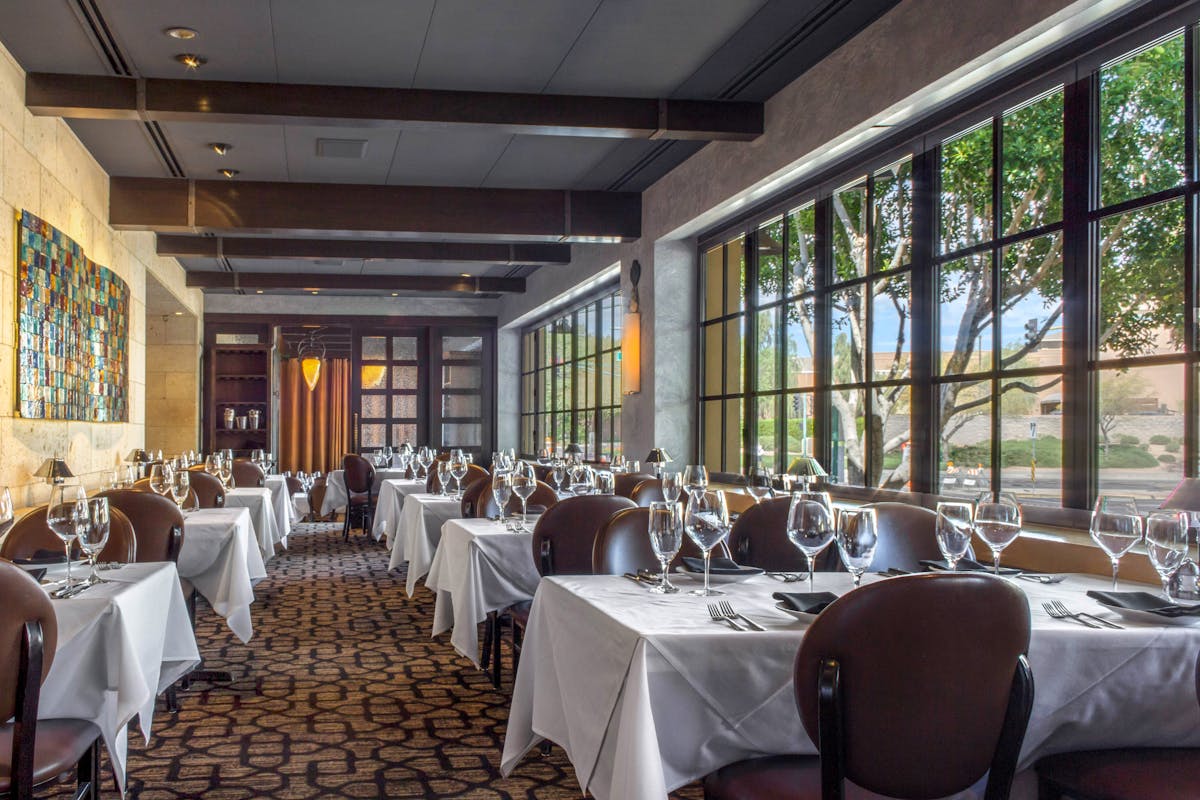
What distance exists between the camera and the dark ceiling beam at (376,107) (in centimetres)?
590

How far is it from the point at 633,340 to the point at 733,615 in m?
6.73

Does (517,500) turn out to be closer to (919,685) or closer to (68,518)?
(68,518)

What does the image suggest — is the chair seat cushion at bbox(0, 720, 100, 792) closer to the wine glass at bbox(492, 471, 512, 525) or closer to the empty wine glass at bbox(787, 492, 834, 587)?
the empty wine glass at bbox(787, 492, 834, 587)

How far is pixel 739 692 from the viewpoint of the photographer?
6.72 ft

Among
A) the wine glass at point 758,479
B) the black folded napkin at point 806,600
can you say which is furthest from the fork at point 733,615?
the wine glass at point 758,479

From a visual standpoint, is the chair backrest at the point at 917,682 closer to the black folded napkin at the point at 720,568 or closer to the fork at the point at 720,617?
the fork at the point at 720,617

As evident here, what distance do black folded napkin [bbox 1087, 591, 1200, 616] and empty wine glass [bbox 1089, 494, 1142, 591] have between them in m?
0.12

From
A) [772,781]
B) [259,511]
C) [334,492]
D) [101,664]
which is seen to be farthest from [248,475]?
[772,781]

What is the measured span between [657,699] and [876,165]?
439 centimetres

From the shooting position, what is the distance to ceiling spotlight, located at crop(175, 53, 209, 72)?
5.57 metres

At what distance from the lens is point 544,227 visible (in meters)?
8.90

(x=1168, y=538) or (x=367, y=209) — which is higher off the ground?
(x=367, y=209)

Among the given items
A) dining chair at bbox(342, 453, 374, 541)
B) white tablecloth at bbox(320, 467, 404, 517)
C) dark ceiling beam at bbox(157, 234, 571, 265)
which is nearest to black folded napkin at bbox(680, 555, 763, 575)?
dining chair at bbox(342, 453, 374, 541)

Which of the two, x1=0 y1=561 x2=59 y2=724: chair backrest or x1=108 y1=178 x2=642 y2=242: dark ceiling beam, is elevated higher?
x1=108 y1=178 x2=642 y2=242: dark ceiling beam
